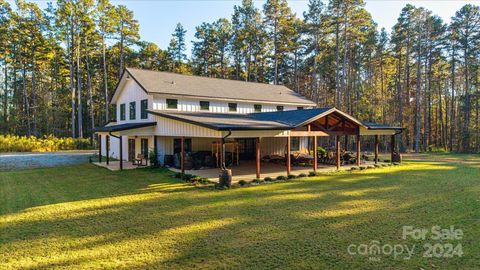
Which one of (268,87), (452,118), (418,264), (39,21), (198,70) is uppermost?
(39,21)

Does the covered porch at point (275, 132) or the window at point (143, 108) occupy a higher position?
the window at point (143, 108)

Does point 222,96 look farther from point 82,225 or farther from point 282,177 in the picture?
point 82,225

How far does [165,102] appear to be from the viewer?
15758mm

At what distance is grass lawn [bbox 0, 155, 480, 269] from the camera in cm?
431

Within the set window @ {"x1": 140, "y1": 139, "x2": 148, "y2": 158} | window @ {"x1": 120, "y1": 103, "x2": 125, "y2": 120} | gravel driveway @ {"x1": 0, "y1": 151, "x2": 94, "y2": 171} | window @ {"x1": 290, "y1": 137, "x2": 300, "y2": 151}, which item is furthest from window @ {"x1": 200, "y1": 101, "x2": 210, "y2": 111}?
gravel driveway @ {"x1": 0, "y1": 151, "x2": 94, "y2": 171}

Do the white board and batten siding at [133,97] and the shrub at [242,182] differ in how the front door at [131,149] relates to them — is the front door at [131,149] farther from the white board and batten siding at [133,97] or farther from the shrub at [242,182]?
the shrub at [242,182]

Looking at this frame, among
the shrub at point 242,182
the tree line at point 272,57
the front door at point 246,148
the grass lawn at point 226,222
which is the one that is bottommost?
the grass lawn at point 226,222

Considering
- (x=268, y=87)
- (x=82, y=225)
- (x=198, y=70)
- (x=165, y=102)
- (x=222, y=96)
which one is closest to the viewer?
(x=82, y=225)

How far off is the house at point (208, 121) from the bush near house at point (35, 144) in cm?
845

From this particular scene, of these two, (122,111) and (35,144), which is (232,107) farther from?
(35,144)

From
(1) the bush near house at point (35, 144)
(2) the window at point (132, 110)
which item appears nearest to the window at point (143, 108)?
(2) the window at point (132, 110)

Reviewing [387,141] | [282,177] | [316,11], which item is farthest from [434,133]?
[282,177]

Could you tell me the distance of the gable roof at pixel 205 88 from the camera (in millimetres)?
16219

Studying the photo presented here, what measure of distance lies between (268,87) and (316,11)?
11281 mm
